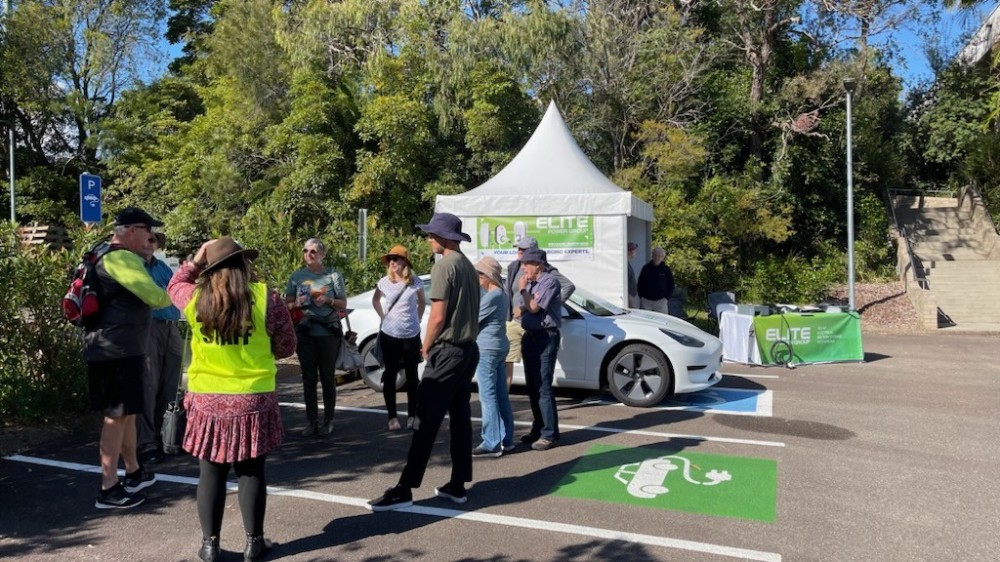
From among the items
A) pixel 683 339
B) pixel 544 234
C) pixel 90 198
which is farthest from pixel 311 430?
pixel 544 234

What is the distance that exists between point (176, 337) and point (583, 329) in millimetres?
3962

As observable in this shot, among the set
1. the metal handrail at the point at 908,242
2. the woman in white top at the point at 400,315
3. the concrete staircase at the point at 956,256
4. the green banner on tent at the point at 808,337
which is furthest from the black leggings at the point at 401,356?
the metal handrail at the point at 908,242

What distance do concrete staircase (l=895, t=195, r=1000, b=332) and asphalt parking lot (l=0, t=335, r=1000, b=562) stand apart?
12143 mm

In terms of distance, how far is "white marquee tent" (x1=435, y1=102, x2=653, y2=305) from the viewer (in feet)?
37.9

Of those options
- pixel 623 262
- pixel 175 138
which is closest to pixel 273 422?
pixel 623 262

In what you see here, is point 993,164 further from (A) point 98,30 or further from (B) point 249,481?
(A) point 98,30

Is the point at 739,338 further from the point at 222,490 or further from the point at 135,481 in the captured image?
the point at 222,490

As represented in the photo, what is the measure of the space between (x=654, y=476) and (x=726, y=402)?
306cm

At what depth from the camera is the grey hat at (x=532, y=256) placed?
621 centimetres

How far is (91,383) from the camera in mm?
4496

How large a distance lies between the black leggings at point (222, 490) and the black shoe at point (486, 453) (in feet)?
7.67

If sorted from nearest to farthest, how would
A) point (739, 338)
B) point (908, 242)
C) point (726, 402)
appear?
point (726, 402)
point (739, 338)
point (908, 242)

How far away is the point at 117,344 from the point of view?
14.5 ft

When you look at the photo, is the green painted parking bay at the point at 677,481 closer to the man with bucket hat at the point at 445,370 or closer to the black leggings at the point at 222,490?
the man with bucket hat at the point at 445,370
